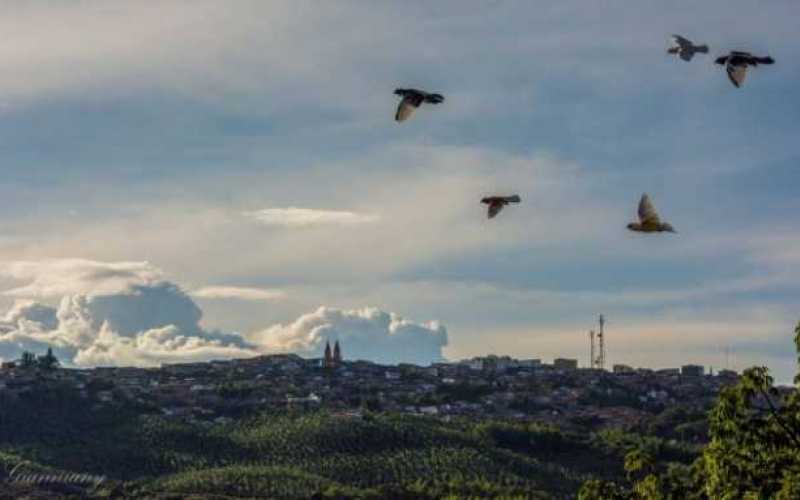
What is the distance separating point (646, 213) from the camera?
1050 inches

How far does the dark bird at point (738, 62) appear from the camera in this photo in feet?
89.2

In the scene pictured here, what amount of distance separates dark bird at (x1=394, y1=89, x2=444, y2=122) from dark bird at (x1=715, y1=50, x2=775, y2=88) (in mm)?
5755

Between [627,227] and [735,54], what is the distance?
4.17 meters

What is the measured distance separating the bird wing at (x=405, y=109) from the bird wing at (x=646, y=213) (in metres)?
5.36

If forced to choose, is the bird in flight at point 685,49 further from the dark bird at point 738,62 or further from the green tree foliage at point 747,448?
the green tree foliage at point 747,448

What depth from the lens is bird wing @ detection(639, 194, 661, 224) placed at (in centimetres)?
2652

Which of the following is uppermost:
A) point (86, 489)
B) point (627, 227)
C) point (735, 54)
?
point (735, 54)

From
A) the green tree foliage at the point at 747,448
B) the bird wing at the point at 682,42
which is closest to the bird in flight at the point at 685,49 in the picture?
the bird wing at the point at 682,42

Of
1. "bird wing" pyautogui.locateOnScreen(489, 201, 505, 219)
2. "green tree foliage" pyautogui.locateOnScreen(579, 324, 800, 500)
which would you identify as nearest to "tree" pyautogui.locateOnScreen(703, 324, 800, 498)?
"green tree foliage" pyautogui.locateOnScreen(579, 324, 800, 500)

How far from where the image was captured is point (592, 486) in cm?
4338

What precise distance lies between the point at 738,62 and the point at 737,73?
636 mm

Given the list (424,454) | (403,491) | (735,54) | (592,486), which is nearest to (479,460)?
(424,454)

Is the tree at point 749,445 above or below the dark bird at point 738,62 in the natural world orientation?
below

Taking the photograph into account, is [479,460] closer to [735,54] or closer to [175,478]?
[175,478]
